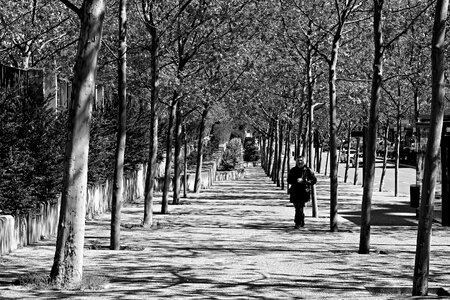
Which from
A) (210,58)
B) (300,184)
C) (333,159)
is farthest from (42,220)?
(210,58)

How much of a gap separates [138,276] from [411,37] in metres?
22.0

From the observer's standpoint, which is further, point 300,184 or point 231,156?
point 231,156

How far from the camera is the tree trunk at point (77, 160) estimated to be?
437 inches

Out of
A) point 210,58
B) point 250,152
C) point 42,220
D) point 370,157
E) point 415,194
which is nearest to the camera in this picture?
point 370,157

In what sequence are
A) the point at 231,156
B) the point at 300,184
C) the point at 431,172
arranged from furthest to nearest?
1. the point at 231,156
2. the point at 300,184
3. the point at 431,172

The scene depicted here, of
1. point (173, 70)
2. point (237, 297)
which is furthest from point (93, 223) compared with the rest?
point (237, 297)

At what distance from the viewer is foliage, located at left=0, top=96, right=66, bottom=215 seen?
16.1 metres

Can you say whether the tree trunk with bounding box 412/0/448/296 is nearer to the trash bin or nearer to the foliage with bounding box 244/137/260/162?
the trash bin

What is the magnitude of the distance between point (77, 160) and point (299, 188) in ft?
39.6

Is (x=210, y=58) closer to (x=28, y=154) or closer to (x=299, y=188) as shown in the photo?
(x=299, y=188)

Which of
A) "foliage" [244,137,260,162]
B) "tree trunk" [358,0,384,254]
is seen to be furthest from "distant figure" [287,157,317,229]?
"foliage" [244,137,260,162]

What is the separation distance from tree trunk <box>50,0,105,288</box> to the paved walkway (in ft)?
1.67

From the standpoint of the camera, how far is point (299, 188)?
2264 centimetres

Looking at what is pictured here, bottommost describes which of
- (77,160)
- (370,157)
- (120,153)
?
(77,160)
